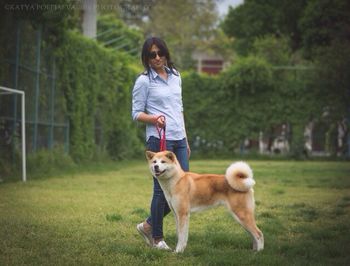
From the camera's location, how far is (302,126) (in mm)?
25016

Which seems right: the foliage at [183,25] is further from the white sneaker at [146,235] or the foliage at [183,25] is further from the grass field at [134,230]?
the white sneaker at [146,235]

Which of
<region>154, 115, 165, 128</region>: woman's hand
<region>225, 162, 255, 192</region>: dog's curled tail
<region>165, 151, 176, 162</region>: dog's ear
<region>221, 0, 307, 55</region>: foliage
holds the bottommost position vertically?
<region>225, 162, 255, 192</region>: dog's curled tail

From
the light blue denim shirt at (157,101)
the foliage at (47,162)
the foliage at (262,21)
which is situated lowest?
the foliage at (47,162)

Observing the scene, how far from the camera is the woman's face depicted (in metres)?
5.80

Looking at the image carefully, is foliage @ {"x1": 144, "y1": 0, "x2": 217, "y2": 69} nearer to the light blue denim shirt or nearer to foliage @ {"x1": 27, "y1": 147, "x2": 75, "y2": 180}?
foliage @ {"x1": 27, "y1": 147, "x2": 75, "y2": 180}

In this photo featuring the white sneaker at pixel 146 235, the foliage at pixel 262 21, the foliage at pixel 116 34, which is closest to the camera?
the white sneaker at pixel 146 235

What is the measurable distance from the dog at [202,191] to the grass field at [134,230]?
248 millimetres

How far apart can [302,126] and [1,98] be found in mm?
15778

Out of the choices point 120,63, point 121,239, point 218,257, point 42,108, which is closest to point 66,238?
point 121,239

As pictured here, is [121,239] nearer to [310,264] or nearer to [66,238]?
[66,238]

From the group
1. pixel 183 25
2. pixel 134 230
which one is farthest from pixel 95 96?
pixel 183 25

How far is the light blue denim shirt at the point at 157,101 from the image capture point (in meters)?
5.81

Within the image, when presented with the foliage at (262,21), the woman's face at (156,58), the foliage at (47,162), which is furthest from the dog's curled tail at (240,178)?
the foliage at (262,21)

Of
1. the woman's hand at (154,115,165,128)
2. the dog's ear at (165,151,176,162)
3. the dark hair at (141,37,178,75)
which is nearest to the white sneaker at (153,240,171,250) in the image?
the dog's ear at (165,151,176,162)
